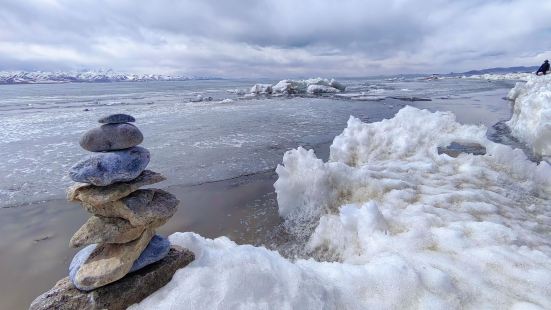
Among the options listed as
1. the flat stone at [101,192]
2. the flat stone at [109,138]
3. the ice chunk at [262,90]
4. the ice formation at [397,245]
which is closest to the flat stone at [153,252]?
the ice formation at [397,245]

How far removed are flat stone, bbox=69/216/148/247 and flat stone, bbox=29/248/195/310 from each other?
0.42 m

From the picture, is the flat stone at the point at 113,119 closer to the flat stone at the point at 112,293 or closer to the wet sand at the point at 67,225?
the flat stone at the point at 112,293

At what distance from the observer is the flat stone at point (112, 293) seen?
3.04 m

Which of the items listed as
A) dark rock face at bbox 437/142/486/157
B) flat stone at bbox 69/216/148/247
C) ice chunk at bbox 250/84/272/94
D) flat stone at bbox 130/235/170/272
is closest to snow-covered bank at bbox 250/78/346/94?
ice chunk at bbox 250/84/272/94

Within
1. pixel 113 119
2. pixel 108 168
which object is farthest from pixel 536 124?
pixel 108 168

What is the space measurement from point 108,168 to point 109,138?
357 millimetres

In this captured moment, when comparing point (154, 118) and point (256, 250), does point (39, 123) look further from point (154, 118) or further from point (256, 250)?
point (256, 250)

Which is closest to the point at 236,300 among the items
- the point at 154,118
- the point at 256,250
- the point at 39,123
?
the point at 256,250

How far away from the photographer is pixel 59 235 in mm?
6039

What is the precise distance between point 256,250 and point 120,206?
1757 millimetres

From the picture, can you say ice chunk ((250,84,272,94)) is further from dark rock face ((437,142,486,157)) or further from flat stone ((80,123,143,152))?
flat stone ((80,123,143,152))

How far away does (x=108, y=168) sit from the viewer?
3273 mm

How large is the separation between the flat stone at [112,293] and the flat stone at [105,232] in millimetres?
422

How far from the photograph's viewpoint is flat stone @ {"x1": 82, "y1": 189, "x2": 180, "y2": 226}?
3.40 m
